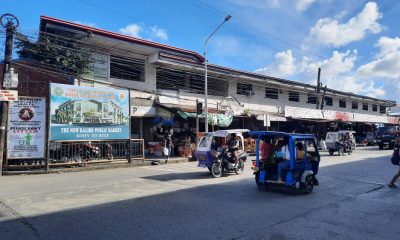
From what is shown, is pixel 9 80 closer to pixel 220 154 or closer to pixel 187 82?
pixel 220 154

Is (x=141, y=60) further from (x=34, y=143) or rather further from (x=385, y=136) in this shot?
(x=385, y=136)

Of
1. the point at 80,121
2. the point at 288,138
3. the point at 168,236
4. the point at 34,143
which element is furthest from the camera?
the point at 80,121

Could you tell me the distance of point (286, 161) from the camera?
1060 cm

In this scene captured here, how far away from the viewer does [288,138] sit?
10492mm

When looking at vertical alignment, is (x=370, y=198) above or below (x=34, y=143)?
below

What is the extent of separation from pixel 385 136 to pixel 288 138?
2482 centimetres

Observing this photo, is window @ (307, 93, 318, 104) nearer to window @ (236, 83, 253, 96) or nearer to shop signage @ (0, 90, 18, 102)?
window @ (236, 83, 253, 96)

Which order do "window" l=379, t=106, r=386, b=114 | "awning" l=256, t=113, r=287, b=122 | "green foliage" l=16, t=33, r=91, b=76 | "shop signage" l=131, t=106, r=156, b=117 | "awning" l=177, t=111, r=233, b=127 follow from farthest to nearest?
"window" l=379, t=106, r=386, b=114, "awning" l=256, t=113, r=287, b=122, "awning" l=177, t=111, r=233, b=127, "shop signage" l=131, t=106, r=156, b=117, "green foliage" l=16, t=33, r=91, b=76

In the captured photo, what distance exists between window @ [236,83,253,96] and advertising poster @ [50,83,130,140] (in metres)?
13.5

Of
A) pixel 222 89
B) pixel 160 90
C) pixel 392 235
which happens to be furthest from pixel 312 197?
pixel 222 89

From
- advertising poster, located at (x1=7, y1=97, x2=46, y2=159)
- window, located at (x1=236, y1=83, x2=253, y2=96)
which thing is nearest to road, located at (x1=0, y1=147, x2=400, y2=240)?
advertising poster, located at (x1=7, y1=97, x2=46, y2=159)

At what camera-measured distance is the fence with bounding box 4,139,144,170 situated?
15.6 meters

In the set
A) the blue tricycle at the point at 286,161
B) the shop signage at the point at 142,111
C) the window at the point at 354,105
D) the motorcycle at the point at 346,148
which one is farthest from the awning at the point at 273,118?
the window at the point at 354,105

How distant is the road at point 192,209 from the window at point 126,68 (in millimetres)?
10493
